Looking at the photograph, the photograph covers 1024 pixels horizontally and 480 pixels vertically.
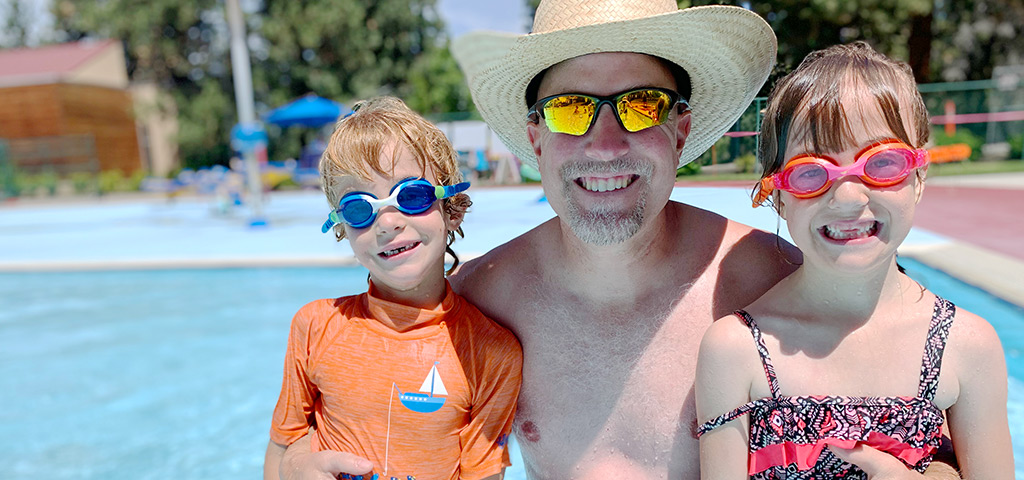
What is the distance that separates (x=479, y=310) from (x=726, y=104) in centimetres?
102

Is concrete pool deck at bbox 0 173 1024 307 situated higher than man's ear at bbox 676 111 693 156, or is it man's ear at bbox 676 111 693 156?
man's ear at bbox 676 111 693 156

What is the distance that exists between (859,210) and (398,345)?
120cm

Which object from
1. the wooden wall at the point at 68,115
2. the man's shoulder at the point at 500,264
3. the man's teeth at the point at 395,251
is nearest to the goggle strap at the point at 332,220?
the man's teeth at the point at 395,251

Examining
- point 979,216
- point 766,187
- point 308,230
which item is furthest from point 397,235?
point 308,230

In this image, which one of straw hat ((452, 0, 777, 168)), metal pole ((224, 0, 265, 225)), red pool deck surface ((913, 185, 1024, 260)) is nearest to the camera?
straw hat ((452, 0, 777, 168))

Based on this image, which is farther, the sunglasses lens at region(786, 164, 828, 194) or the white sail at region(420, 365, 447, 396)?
the white sail at region(420, 365, 447, 396)

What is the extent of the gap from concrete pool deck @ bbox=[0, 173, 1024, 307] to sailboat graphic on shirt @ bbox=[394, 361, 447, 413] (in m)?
1.00

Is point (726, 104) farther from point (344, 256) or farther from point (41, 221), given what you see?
point (41, 221)

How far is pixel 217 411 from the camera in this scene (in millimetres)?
5250

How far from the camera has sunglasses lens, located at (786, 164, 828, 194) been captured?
4.79 ft

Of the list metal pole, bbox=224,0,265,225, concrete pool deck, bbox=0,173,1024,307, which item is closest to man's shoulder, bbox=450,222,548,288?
concrete pool deck, bbox=0,173,1024,307

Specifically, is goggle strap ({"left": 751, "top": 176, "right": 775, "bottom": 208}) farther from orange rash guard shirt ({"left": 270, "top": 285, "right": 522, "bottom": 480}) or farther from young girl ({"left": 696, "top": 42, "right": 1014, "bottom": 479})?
orange rash guard shirt ({"left": 270, "top": 285, "right": 522, "bottom": 480})

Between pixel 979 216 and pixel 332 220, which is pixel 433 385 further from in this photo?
pixel 979 216

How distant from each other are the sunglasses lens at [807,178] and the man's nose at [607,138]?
1.46 ft
